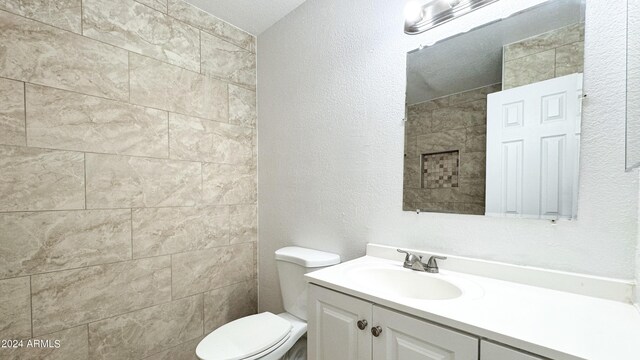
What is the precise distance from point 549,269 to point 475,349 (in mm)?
495

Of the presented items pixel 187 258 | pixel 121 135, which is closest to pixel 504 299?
pixel 187 258

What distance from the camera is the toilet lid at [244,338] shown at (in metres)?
1.15

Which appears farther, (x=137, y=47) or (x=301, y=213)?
(x=301, y=213)

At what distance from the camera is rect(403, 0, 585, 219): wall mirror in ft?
2.97

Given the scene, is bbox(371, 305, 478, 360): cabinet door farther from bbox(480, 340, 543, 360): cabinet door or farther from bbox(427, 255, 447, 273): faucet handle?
bbox(427, 255, 447, 273): faucet handle

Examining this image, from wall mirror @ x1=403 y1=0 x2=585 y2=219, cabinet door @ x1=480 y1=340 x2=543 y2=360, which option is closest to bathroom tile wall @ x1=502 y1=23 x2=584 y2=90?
wall mirror @ x1=403 y1=0 x2=585 y2=219

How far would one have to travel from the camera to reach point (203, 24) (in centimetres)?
178

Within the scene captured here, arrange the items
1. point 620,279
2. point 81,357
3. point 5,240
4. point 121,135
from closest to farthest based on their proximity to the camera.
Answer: point 620,279 → point 5,240 → point 81,357 → point 121,135

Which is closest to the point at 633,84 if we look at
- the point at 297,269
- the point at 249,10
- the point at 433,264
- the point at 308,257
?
the point at 433,264

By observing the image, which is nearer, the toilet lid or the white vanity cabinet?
the white vanity cabinet

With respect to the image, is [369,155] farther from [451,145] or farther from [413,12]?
[413,12]

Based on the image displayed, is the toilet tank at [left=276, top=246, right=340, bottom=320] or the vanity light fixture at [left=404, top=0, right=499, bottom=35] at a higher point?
the vanity light fixture at [left=404, top=0, right=499, bottom=35]

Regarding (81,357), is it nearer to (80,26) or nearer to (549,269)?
(80,26)

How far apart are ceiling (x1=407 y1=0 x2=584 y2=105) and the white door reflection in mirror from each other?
13 cm
